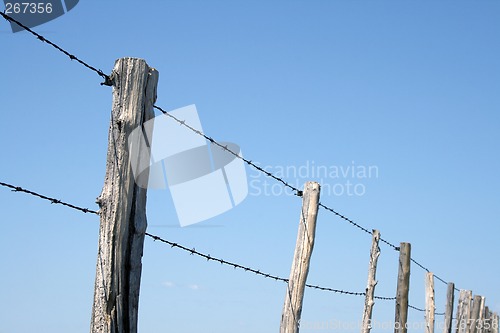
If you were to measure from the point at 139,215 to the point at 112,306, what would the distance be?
563 mm

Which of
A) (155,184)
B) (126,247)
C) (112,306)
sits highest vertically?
(155,184)

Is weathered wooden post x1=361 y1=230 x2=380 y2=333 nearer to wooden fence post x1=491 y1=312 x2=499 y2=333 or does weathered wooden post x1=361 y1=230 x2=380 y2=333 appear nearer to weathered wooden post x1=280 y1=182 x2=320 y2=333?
weathered wooden post x1=280 y1=182 x2=320 y2=333

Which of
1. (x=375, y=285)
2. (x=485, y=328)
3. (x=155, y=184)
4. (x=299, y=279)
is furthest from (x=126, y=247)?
(x=485, y=328)

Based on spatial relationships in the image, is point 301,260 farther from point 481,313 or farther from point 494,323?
point 494,323

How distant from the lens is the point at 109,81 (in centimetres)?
450

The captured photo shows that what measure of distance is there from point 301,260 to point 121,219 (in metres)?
3.21

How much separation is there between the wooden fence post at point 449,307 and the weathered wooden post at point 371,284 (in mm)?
5762

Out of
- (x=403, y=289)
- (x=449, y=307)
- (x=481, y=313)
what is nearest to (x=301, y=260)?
(x=403, y=289)

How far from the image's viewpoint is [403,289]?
11.0 meters

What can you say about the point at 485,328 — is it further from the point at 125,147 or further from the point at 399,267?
the point at 125,147

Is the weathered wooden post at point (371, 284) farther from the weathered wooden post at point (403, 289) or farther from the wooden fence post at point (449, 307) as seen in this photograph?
the wooden fence post at point (449, 307)

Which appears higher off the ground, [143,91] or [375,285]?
[143,91]

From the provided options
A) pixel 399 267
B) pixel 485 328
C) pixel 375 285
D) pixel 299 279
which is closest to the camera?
pixel 299 279

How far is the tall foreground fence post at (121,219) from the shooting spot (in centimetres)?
430
